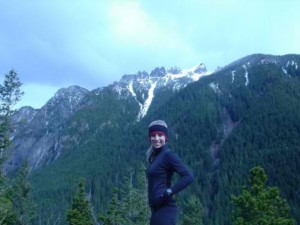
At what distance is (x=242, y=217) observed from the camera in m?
24.6

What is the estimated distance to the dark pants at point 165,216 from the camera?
6.60 metres

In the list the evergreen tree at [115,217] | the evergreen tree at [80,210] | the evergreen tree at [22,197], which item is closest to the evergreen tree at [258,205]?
the evergreen tree at [115,217]

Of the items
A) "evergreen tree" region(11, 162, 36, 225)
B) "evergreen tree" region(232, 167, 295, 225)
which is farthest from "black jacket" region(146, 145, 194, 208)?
"evergreen tree" region(11, 162, 36, 225)

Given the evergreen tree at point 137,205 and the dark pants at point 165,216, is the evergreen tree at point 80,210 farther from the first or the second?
the dark pants at point 165,216

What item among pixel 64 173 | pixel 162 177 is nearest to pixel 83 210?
pixel 162 177

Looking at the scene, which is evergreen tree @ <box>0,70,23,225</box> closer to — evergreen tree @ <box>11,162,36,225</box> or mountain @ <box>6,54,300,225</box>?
evergreen tree @ <box>11,162,36,225</box>

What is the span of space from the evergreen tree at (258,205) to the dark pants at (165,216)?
18376 mm

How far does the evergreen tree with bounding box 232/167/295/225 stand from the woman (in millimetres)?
18336

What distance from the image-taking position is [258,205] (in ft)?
78.9

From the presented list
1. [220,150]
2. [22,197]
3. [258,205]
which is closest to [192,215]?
[22,197]

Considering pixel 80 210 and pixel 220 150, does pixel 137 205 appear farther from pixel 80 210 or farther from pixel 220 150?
pixel 220 150

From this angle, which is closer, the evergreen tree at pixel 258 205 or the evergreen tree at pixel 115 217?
the evergreen tree at pixel 258 205

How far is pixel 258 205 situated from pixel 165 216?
61.2 ft

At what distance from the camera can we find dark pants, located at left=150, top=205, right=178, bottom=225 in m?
6.60
